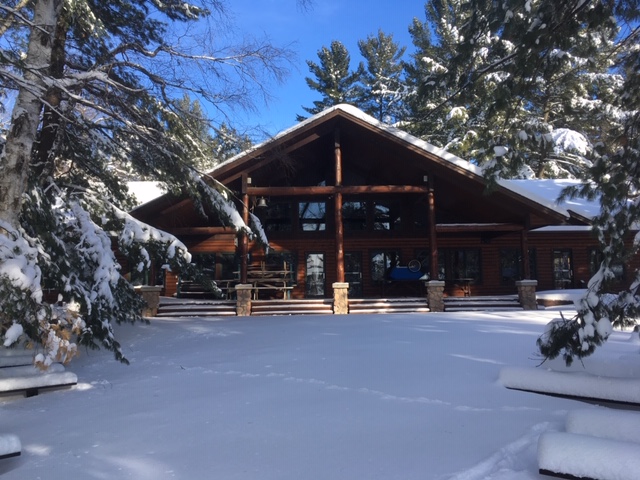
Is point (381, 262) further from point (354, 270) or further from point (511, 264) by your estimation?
point (511, 264)

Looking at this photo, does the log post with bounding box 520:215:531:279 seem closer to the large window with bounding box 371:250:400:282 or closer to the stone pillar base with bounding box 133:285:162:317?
the large window with bounding box 371:250:400:282

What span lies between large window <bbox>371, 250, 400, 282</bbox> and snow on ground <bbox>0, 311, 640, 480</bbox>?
10.0 meters

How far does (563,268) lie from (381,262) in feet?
23.8

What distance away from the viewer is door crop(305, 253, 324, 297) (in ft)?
61.0

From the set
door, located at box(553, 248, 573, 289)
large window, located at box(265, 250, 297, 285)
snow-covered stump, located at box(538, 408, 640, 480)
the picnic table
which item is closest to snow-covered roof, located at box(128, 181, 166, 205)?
large window, located at box(265, 250, 297, 285)

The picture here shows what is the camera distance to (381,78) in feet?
113

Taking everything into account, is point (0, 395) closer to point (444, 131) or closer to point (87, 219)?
point (87, 219)

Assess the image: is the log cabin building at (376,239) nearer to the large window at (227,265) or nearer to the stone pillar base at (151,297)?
the large window at (227,265)

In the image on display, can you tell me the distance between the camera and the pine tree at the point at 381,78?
34.4 metres

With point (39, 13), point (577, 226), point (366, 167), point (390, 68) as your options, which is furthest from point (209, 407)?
point (390, 68)

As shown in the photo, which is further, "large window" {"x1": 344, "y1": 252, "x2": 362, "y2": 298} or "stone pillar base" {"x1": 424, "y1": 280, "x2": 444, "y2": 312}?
"large window" {"x1": 344, "y1": 252, "x2": 362, "y2": 298}

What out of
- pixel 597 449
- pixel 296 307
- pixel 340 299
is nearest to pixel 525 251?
pixel 340 299

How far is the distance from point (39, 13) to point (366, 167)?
12.3m

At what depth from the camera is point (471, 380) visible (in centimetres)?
579
